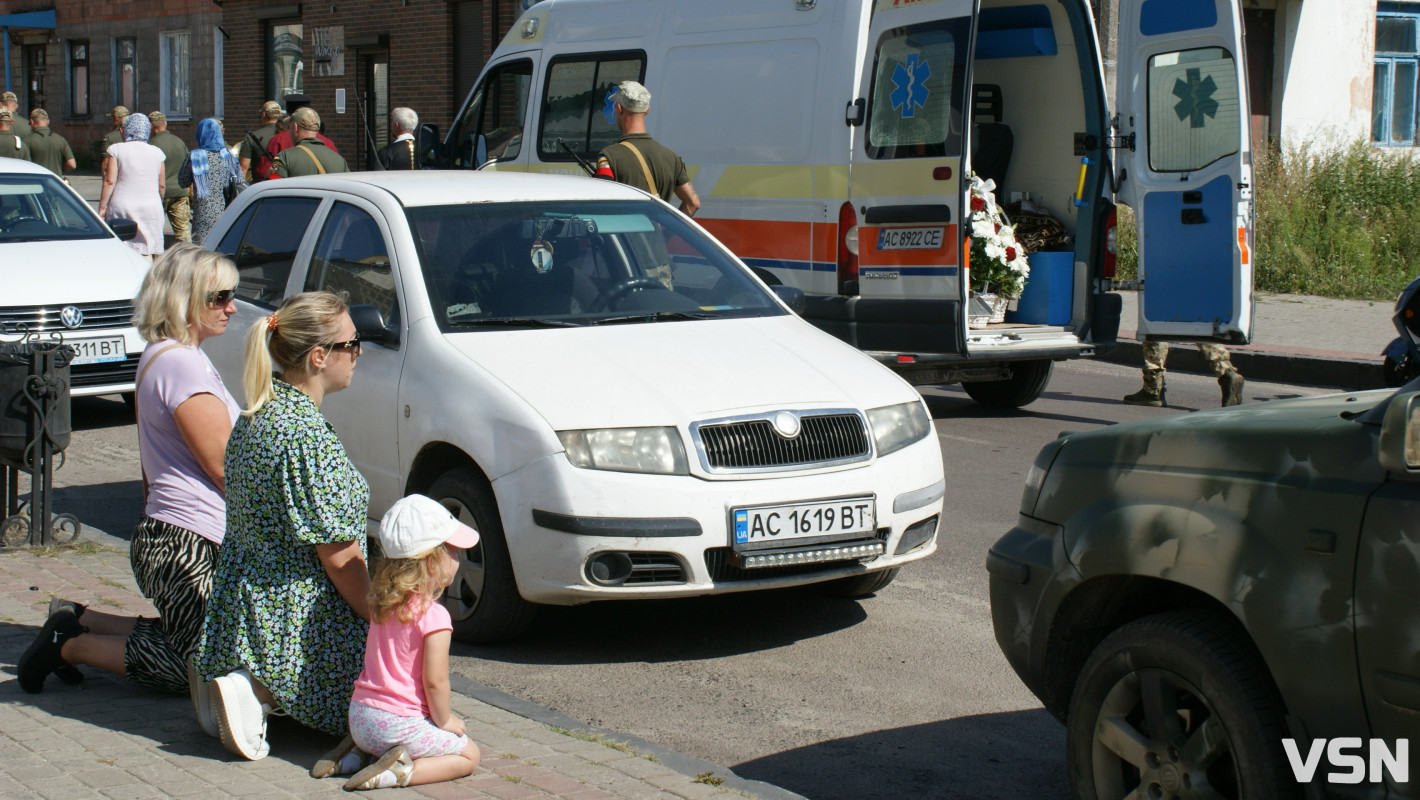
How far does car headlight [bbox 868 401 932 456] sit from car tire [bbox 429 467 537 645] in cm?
133

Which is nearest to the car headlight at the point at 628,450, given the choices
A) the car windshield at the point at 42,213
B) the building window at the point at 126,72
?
the car windshield at the point at 42,213

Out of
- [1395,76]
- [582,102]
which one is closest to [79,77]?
[1395,76]

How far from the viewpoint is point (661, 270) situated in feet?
20.3

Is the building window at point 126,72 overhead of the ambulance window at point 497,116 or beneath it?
overhead

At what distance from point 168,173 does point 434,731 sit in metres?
14.5

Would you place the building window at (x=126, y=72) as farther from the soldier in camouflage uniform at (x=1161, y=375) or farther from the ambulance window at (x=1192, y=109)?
the ambulance window at (x=1192, y=109)

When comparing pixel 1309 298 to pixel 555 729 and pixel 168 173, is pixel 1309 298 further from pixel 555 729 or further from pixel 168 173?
pixel 555 729

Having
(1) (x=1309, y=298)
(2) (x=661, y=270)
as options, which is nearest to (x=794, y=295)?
(2) (x=661, y=270)

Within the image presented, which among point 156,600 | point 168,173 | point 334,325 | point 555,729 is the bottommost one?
point 555,729

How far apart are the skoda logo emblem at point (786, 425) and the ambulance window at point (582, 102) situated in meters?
6.26

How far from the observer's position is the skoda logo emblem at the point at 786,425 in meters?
5.00

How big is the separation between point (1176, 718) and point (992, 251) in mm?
6827

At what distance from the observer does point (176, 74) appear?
1406 inches

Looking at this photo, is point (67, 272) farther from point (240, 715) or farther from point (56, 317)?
point (240, 715)
